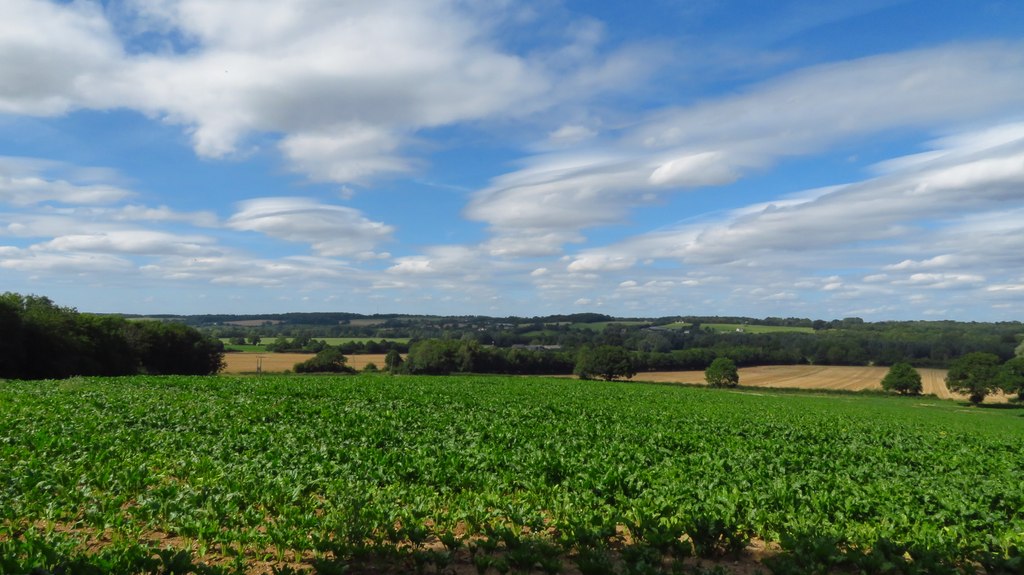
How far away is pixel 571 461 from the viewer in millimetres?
12164

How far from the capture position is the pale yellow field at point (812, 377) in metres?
77.6

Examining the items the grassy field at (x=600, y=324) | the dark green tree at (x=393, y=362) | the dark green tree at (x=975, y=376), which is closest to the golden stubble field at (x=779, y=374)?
the dark green tree at (x=393, y=362)

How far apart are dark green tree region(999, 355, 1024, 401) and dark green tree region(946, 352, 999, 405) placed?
56 centimetres

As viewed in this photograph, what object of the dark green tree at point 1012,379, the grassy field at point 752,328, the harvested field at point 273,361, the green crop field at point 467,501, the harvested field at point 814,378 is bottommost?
the harvested field at point 814,378

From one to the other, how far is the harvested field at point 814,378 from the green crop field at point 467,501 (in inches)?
2542

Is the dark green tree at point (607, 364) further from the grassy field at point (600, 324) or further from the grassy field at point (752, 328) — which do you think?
the grassy field at point (752, 328)

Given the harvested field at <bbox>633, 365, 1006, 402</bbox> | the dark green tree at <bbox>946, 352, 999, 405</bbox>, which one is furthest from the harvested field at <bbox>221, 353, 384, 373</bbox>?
the dark green tree at <bbox>946, 352, 999, 405</bbox>

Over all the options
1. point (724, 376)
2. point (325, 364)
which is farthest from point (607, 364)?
point (325, 364)

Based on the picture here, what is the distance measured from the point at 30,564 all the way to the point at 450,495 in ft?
18.7

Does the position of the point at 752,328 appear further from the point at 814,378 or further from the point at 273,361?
the point at 273,361

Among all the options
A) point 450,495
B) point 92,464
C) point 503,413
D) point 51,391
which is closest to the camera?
point 450,495

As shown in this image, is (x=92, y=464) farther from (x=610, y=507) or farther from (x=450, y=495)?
(x=610, y=507)

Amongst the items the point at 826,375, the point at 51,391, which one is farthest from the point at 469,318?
the point at 51,391

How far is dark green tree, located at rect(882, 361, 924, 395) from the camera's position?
7538 cm
